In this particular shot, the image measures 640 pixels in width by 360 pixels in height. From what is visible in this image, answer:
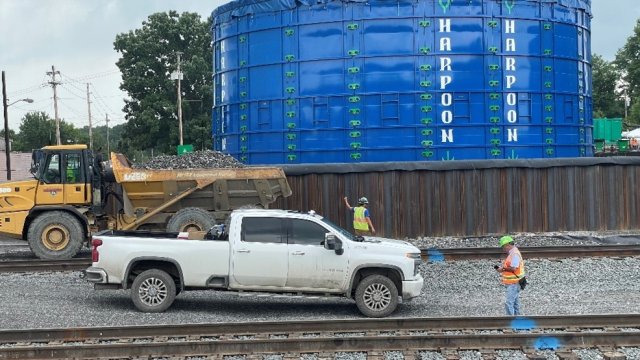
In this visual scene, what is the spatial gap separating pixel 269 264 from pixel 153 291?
1.93 m

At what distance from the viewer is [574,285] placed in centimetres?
1327

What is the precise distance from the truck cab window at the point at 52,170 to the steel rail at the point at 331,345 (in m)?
8.68

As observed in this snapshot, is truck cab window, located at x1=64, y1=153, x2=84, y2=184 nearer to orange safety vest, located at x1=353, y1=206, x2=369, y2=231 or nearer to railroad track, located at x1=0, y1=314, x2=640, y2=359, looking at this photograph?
orange safety vest, located at x1=353, y1=206, x2=369, y2=231

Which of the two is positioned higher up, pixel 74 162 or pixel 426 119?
pixel 426 119

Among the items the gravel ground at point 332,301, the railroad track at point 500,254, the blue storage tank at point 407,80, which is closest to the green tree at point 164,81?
the blue storage tank at point 407,80

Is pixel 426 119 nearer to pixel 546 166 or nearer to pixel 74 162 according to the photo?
pixel 546 166

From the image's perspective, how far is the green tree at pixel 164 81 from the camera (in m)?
55.5

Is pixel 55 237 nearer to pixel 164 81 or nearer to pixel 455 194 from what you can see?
pixel 455 194

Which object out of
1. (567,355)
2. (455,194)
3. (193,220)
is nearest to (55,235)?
(193,220)

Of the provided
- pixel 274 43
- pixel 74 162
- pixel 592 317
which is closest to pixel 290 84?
pixel 274 43

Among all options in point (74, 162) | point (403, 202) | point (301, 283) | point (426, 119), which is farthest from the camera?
point (426, 119)

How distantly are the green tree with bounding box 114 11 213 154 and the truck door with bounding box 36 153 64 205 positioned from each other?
38296 millimetres

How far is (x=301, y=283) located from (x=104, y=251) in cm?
323

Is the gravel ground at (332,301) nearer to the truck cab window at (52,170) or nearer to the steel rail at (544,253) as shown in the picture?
the steel rail at (544,253)
